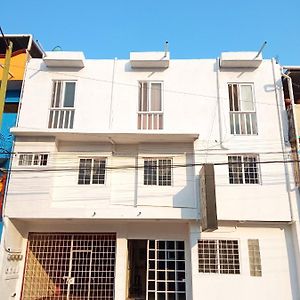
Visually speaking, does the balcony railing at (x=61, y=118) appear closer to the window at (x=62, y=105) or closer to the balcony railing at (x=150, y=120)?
the window at (x=62, y=105)

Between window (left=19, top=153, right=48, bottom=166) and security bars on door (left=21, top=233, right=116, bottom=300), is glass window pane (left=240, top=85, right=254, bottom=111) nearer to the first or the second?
security bars on door (left=21, top=233, right=116, bottom=300)

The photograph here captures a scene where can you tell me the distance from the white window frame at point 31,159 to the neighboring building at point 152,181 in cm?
6

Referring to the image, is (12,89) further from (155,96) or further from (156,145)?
(156,145)

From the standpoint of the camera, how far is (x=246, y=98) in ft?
43.3

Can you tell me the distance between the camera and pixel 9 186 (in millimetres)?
12055

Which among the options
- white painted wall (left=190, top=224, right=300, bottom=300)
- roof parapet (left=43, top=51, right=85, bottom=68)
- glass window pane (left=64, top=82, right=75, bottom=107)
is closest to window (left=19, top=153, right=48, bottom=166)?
glass window pane (left=64, top=82, right=75, bottom=107)

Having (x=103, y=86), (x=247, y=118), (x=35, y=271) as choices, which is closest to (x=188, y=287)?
(x=35, y=271)

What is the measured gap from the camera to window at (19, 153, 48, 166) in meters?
12.5

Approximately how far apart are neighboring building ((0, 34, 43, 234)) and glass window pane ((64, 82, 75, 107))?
1.95 meters

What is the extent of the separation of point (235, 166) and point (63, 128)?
7.01 metres

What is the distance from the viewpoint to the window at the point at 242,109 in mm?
12820

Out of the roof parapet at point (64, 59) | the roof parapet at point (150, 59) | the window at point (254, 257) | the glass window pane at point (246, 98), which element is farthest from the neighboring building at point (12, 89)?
the window at point (254, 257)

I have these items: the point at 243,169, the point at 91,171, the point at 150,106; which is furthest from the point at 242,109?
the point at 91,171

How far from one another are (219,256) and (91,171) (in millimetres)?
5866
